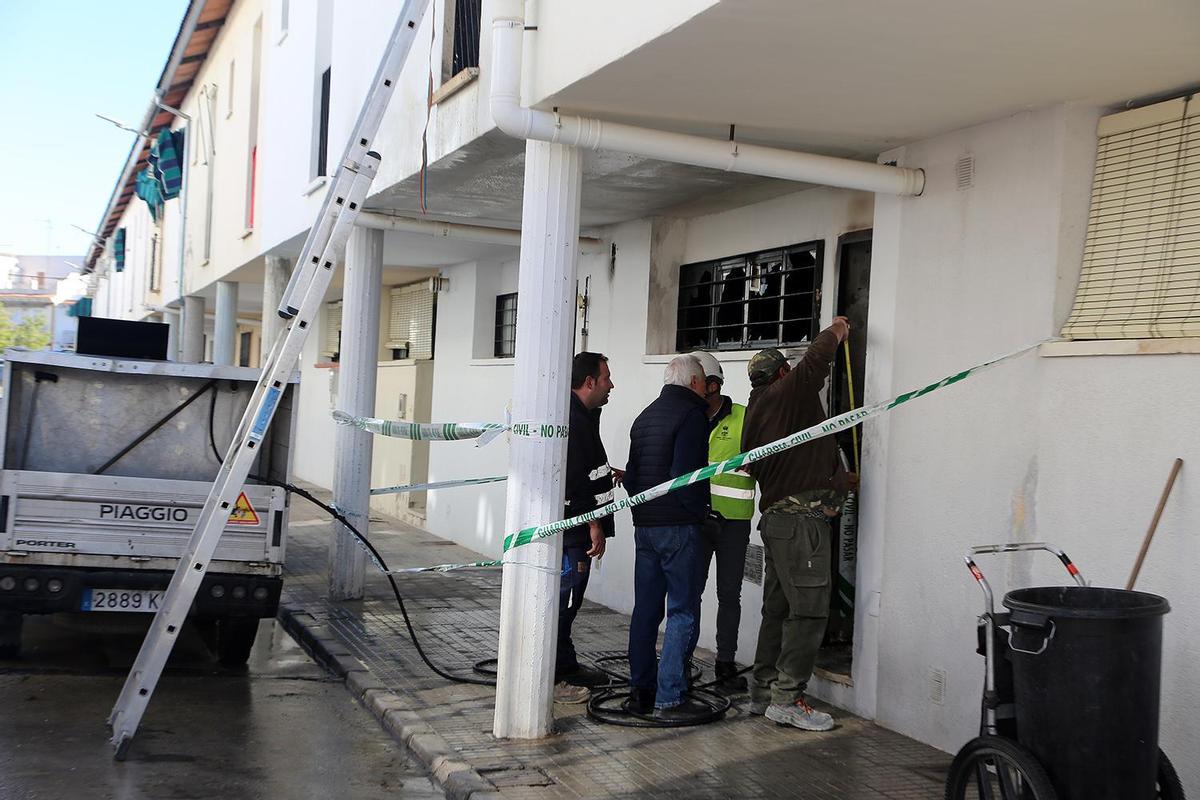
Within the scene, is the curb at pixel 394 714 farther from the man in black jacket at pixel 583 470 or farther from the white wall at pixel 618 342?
the white wall at pixel 618 342

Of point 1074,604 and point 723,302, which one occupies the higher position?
point 723,302

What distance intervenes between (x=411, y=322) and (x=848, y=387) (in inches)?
417

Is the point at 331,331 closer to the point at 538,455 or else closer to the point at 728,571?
the point at 728,571

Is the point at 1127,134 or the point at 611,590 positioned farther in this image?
the point at 611,590

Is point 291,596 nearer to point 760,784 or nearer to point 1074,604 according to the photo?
point 760,784

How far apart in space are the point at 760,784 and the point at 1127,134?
3.49 m

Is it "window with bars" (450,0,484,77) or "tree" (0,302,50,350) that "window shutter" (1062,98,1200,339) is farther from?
"tree" (0,302,50,350)

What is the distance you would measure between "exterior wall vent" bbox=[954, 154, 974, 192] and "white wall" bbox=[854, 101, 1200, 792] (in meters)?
0.05

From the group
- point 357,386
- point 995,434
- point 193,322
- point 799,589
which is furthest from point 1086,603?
point 193,322

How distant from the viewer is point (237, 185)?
19.1 m

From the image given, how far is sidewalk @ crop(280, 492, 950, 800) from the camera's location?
530 centimetres

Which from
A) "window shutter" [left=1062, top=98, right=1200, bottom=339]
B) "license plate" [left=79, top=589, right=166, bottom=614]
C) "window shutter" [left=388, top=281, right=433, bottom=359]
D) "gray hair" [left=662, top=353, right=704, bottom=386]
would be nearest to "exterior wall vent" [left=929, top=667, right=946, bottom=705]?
"window shutter" [left=1062, top=98, right=1200, bottom=339]

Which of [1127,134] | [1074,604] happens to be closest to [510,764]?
[1074,604]

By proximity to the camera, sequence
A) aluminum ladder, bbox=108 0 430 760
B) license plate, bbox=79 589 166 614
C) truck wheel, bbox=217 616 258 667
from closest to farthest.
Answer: aluminum ladder, bbox=108 0 430 760, license plate, bbox=79 589 166 614, truck wheel, bbox=217 616 258 667
